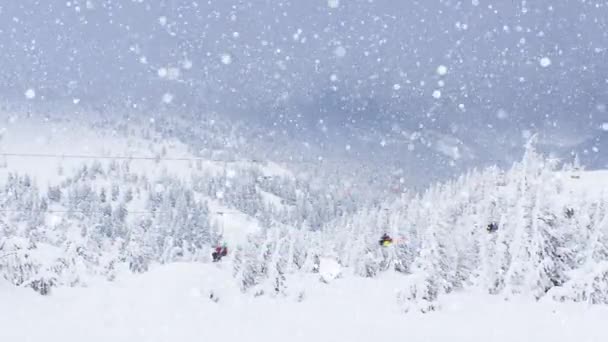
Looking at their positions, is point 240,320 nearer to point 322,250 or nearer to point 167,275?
point 167,275

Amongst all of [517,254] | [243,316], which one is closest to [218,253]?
[243,316]

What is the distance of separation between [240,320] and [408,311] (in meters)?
4.95

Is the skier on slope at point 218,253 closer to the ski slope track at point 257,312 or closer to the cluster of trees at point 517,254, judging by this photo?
the cluster of trees at point 517,254

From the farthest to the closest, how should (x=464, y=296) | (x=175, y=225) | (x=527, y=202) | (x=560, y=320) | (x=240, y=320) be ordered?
(x=175, y=225), (x=527, y=202), (x=464, y=296), (x=240, y=320), (x=560, y=320)

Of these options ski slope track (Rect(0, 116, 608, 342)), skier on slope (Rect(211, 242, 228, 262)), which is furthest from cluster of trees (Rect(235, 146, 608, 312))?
skier on slope (Rect(211, 242, 228, 262))

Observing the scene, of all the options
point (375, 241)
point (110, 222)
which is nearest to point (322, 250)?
point (375, 241)

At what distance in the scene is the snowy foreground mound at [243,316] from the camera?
44.6 feet

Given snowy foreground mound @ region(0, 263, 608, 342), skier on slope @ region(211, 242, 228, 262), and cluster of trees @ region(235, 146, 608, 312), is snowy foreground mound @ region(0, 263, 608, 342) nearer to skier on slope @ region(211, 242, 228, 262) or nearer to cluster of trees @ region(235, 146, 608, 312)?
cluster of trees @ region(235, 146, 608, 312)

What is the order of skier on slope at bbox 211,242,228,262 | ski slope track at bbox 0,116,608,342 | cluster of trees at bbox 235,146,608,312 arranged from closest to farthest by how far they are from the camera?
ski slope track at bbox 0,116,608,342 < cluster of trees at bbox 235,146,608,312 < skier on slope at bbox 211,242,228,262

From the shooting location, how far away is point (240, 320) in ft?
52.9

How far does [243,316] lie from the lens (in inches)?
661

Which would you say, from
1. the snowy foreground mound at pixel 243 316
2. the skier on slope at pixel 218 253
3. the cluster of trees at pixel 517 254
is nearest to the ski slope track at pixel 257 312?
the snowy foreground mound at pixel 243 316

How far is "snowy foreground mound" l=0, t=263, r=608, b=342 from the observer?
13.6m

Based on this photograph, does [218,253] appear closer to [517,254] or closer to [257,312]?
[257,312]
